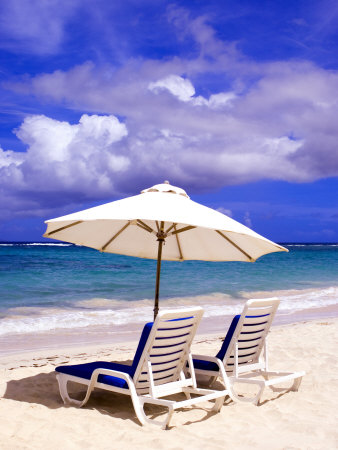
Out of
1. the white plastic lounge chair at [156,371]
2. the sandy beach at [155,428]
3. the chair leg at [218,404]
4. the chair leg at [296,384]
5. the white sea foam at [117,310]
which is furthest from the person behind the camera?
the white sea foam at [117,310]

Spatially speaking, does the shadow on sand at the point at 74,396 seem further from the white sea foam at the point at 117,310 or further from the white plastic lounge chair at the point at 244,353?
the white sea foam at the point at 117,310

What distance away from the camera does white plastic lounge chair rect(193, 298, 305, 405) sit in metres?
5.03

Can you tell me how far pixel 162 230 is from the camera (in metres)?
5.80

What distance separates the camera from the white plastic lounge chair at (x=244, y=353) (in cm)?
503

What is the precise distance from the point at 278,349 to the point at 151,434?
4365mm

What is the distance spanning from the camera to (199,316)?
Answer: 4758 millimetres

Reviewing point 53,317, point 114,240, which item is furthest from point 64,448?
point 53,317

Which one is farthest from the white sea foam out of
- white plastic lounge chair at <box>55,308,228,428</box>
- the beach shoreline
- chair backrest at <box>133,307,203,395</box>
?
chair backrest at <box>133,307,203,395</box>

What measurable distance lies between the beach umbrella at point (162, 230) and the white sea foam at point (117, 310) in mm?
4685

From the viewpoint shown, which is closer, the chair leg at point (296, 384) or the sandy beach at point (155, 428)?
the sandy beach at point (155, 428)

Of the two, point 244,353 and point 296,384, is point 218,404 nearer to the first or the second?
point 244,353

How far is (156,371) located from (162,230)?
1771mm

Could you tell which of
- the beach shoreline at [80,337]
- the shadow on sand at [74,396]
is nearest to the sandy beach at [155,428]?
the shadow on sand at [74,396]

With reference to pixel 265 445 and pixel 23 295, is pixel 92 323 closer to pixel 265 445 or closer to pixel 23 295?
pixel 23 295
